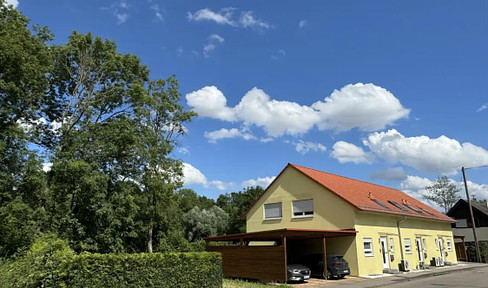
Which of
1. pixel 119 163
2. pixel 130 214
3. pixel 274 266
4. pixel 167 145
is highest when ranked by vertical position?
pixel 167 145

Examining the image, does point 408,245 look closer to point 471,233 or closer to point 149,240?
point 149,240

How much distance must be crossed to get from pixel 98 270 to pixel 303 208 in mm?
17374

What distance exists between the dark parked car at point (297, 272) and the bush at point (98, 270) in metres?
6.08

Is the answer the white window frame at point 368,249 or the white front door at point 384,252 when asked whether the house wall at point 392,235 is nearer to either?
the white window frame at point 368,249

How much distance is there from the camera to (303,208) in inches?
974

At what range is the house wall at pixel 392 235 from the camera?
21.3 meters

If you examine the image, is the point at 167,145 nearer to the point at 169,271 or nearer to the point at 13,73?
the point at 13,73

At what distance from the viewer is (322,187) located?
78.1ft

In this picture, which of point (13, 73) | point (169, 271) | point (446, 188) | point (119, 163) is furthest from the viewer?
point (446, 188)

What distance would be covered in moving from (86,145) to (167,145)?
8.55m

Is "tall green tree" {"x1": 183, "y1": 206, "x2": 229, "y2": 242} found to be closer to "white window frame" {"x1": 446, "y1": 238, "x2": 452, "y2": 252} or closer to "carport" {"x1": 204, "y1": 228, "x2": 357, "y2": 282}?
"carport" {"x1": 204, "y1": 228, "x2": 357, "y2": 282}

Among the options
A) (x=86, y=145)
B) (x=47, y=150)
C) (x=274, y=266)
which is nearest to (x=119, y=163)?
(x=86, y=145)

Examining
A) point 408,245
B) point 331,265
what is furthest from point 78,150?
point 408,245

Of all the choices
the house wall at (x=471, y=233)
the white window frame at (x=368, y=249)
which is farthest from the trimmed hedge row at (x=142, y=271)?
the house wall at (x=471, y=233)
